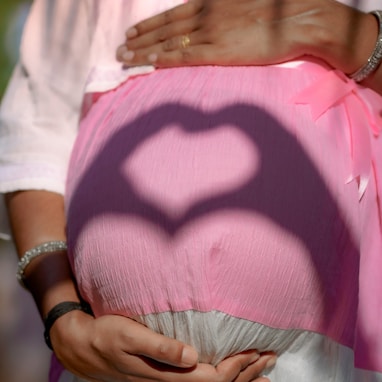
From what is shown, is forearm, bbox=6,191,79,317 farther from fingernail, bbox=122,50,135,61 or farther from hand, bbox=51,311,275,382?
fingernail, bbox=122,50,135,61

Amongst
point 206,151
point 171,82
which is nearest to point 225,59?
point 171,82

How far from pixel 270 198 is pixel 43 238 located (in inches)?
16.3

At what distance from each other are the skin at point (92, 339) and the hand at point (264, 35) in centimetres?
29

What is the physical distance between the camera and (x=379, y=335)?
1.04 metres

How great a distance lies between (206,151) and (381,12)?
14.3 inches

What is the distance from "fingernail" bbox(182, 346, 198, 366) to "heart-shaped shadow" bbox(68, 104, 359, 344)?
5.8 inches

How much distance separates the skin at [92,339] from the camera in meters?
1.01

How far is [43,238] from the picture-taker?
1234mm

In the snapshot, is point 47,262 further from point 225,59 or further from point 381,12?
point 381,12

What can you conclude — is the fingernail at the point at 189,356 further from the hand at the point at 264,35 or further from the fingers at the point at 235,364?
the hand at the point at 264,35

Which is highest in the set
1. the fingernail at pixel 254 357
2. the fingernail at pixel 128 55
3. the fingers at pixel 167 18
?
the fingers at pixel 167 18

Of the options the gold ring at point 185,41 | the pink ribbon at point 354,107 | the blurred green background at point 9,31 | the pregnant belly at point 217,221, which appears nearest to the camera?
the pregnant belly at point 217,221

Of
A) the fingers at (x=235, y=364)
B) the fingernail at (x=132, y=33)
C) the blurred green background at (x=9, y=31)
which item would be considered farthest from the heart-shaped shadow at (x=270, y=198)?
the blurred green background at (x=9, y=31)

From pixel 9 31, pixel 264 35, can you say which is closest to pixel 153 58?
pixel 264 35
